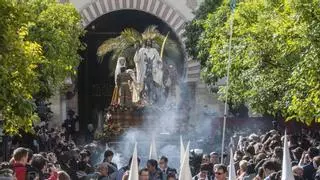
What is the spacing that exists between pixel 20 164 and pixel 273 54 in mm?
12455

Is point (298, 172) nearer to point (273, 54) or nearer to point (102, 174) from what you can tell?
point (102, 174)

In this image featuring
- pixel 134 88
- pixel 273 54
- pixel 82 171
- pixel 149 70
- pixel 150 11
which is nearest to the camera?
pixel 82 171

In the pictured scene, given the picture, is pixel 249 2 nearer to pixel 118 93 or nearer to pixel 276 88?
pixel 276 88

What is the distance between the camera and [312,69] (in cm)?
1836

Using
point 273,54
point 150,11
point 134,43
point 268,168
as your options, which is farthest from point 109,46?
point 268,168

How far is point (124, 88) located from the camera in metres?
36.6

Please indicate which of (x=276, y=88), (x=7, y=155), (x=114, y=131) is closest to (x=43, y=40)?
(x=114, y=131)

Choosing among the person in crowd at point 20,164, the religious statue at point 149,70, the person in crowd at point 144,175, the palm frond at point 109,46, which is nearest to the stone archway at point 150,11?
the palm frond at point 109,46

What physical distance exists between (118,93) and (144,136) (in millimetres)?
3501

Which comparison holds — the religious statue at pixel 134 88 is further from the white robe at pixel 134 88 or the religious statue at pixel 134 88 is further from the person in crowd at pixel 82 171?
the person in crowd at pixel 82 171

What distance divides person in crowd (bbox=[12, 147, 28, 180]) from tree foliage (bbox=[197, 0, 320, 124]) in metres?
6.28

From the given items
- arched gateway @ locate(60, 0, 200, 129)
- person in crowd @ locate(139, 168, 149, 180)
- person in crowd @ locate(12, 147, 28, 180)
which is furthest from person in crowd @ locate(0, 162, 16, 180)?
arched gateway @ locate(60, 0, 200, 129)

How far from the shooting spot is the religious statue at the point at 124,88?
1425 inches

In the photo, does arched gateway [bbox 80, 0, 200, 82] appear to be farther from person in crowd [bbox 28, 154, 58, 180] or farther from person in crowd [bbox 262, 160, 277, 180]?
person in crowd [bbox 262, 160, 277, 180]
